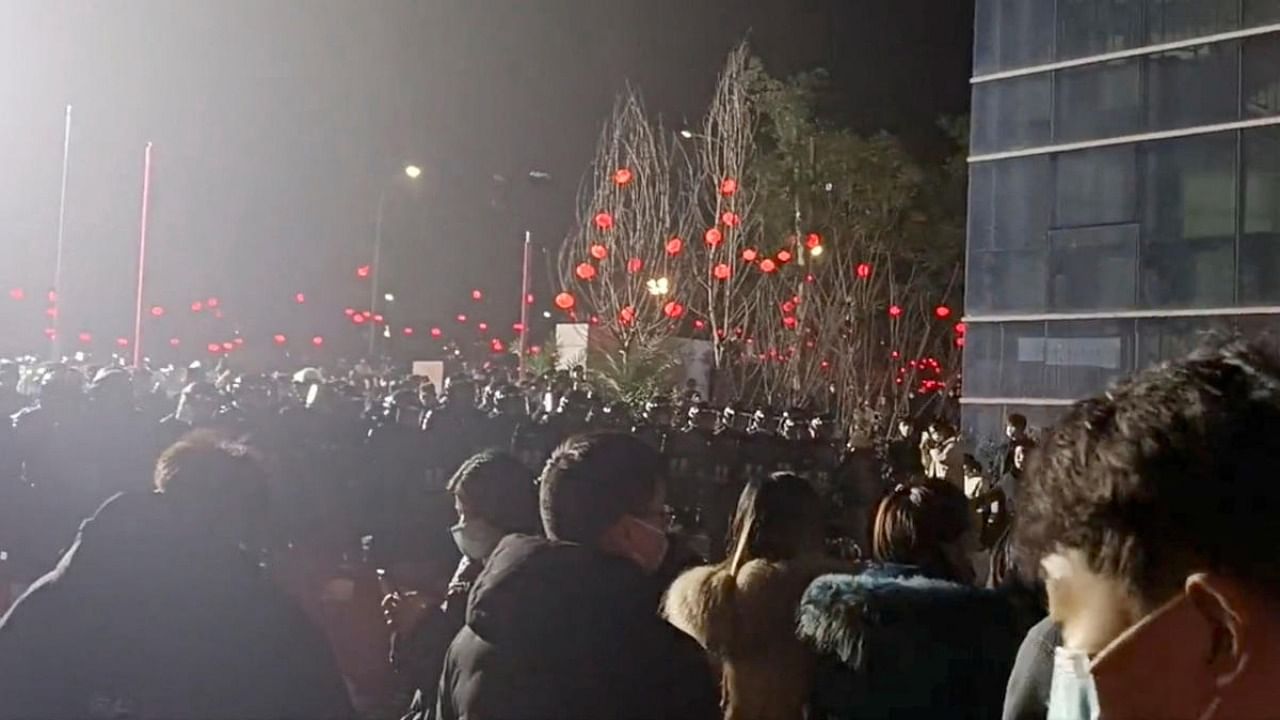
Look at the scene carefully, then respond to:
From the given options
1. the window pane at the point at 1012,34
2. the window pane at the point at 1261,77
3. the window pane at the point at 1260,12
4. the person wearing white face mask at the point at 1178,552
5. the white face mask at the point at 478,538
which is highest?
the window pane at the point at 1012,34

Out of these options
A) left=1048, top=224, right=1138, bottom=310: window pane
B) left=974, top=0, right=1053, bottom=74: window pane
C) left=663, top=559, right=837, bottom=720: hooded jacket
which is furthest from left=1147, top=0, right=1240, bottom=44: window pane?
left=663, top=559, right=837, bottom=720: hooded jacket

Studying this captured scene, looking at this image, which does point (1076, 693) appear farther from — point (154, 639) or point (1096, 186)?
point (1096, 186)

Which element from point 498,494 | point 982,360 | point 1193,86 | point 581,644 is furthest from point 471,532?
point 982,360

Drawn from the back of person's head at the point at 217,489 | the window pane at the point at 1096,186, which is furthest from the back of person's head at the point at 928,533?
the window pane at the point at 1096,186

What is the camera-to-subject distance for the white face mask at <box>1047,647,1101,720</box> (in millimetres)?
1194

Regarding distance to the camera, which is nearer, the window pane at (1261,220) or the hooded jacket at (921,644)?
the hooded jacket at (921,644)

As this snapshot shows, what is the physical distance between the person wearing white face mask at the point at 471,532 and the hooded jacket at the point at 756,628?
31.7 inches

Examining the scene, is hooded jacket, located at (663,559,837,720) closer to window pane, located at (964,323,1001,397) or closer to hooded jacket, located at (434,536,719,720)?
hooded jacket, located at (434,536,719,720)

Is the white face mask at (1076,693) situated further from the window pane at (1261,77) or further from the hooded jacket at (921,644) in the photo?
the window pane at (1261,77)

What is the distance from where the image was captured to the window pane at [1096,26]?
64.7 feet

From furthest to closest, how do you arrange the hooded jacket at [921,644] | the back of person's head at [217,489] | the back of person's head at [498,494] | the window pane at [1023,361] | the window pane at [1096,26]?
the window pane at [1023,361] → the window pane at [1096,26] → the back of person's head at [498,494] → the back of person's head at [217,489] → the hooded jacket at [921,644]

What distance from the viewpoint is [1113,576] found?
126 centimetres

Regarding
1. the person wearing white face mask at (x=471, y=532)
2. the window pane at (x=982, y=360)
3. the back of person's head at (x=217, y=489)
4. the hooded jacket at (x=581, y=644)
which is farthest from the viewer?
the window pane at (x=982, y=360)

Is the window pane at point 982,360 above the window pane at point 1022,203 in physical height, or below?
below
